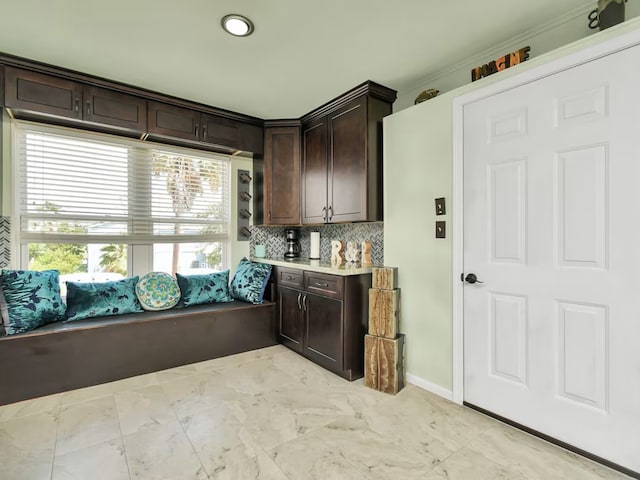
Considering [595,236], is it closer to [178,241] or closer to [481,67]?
[481,67]

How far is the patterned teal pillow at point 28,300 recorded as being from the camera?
2.37m

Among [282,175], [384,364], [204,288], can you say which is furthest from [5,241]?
[384,364]

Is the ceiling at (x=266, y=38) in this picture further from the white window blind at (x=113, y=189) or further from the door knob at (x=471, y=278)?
the door knob at (x=471, y=278)

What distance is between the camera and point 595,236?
1.68 meters

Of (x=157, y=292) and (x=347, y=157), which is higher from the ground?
(x=347, y=157)

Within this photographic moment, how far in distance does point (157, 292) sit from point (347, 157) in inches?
87.8

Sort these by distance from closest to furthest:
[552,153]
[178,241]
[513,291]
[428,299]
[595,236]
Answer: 1. [595,236]
2. [552,153]
3. [513,291]
4. [428,299]
5. [178,241]

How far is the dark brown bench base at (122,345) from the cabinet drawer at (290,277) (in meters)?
0.33

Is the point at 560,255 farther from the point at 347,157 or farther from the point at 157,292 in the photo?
the point at 157,292

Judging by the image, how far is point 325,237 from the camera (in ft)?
12.7

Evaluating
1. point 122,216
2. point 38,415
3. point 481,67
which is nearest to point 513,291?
point 481,67

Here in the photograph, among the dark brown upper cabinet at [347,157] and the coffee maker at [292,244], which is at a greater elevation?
the dark brown upper cabinet at [347,157]

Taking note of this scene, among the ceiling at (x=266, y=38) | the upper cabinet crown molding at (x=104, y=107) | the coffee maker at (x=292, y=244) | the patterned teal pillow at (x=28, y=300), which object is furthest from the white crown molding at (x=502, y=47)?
the patterned teal pillow at (x=28, y=300)

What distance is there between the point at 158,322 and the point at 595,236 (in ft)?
10.5
